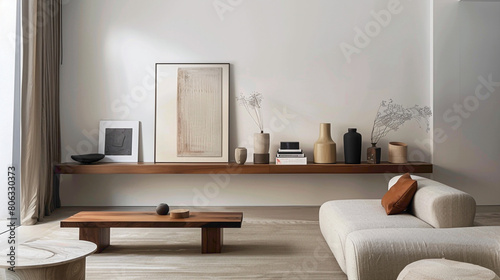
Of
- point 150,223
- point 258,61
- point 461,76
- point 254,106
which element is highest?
point 258,61

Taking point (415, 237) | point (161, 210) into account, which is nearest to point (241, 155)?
point (161, 210)

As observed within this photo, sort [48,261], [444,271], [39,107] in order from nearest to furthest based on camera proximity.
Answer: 1. [444,271]
2. [48,261]
3. [39,107]

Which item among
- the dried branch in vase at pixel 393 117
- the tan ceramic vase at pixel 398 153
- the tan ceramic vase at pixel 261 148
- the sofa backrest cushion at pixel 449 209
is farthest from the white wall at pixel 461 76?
the sofa backrest cushion at pixel 449 209

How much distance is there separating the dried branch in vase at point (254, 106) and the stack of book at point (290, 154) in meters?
0.40

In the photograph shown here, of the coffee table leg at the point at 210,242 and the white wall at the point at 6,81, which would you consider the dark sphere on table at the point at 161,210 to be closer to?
the coffee table leg at the point at 210,242

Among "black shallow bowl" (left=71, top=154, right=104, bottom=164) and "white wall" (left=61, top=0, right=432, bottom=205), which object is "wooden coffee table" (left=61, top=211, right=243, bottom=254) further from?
"white wall" (left=61, top=0, right=432, bottom=205)

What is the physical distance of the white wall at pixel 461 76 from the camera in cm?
512

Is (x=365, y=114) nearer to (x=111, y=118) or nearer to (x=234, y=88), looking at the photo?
(x=234, y=88)

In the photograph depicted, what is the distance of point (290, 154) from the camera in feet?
16.1

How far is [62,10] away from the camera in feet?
17.0

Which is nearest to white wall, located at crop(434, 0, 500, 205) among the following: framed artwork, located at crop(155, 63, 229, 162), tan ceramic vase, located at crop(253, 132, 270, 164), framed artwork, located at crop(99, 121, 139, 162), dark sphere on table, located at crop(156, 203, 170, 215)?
tan ceramic vase, located at crop(253, 132, 270, 164)

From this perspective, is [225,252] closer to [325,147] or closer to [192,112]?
[325,147]

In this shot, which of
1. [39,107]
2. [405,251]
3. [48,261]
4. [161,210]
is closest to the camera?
[48,261]

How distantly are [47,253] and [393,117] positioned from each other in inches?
162
